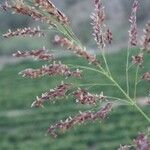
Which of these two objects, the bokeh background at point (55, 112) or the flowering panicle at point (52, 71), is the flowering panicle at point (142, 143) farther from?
the bokeh background at point (55, 112)

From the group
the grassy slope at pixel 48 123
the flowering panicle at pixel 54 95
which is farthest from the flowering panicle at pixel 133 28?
the grassy slope at pixel 48 123

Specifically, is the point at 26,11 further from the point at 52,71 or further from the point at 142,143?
the point at 142,143

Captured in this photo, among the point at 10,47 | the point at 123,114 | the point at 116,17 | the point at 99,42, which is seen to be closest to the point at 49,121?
the point at 123,114

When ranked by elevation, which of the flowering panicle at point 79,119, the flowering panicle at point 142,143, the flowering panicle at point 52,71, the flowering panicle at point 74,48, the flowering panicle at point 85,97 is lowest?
the flowering panicle at point 142,143

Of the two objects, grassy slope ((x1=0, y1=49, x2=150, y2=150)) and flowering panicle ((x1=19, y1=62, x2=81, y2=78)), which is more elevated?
grassy slope ((x1=0, y1=49, x2=150, y2=150))

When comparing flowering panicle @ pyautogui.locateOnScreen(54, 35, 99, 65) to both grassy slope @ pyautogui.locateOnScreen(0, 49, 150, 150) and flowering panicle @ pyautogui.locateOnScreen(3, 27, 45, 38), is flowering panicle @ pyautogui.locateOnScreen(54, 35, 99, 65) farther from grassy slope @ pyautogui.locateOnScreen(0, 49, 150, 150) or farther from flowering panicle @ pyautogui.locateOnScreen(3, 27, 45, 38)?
grassy slope @ pyautogui.locateOnScreen(0, 49, 150, 150)

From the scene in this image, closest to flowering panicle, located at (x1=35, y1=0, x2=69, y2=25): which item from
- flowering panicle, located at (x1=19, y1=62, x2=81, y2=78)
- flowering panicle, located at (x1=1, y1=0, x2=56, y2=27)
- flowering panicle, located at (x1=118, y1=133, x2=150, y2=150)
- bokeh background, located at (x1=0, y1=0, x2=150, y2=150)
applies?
flowering panicle, located at (x1=1, y1=0, x2=56, y2=27)

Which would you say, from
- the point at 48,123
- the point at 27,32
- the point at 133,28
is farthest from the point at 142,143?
the point at 48,123
